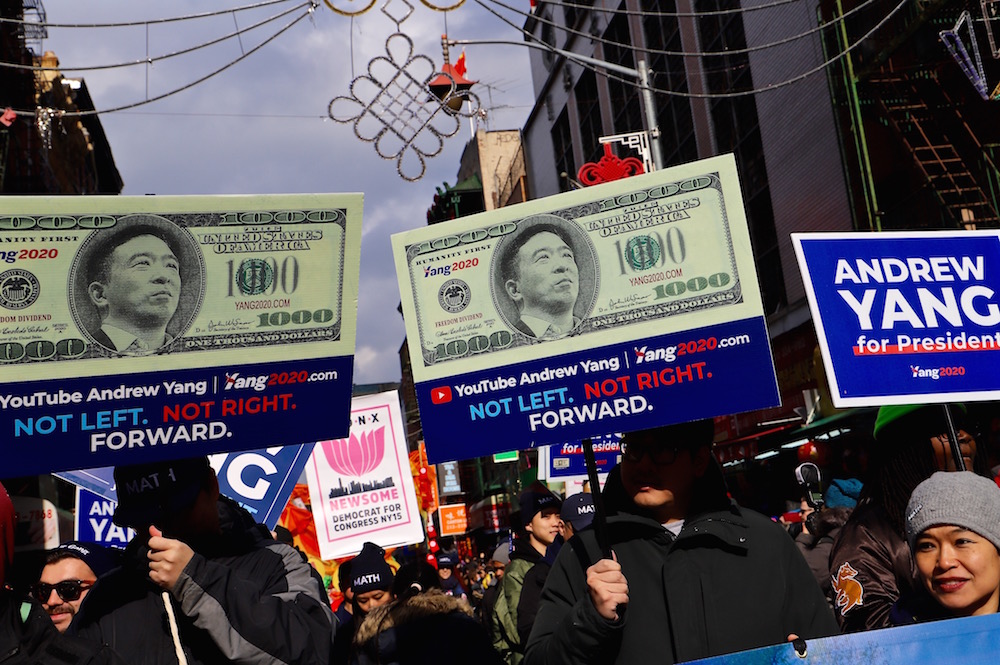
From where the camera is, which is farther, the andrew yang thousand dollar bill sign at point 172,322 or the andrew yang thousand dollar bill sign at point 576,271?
the andrew yang thousand dollar bill sign at point 576,271

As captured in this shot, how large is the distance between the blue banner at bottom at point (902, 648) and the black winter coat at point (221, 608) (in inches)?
52.7

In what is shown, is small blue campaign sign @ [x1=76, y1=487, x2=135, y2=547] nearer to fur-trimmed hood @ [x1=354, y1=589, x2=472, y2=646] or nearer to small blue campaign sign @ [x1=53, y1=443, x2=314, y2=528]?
small blue campaign sign @ [x1=53, y1=443, x2=314, y2=528]

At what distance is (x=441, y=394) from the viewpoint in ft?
13.1

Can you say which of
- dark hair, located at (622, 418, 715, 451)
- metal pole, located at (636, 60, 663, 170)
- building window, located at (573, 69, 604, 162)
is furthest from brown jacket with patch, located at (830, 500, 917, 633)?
building window, located at (573, 69, 604, 162)

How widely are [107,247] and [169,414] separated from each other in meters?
0.60

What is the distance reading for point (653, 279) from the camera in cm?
383

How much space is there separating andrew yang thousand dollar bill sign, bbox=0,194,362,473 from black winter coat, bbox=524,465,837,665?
45.0 inches

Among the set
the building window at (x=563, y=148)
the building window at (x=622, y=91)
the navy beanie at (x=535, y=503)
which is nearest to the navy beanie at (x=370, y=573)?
the navy beanie at (x=535, y=503)

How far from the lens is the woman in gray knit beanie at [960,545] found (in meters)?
3.08

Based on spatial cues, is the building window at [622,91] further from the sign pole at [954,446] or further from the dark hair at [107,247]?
the dark hair at [107,247]

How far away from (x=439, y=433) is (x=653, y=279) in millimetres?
→ 956

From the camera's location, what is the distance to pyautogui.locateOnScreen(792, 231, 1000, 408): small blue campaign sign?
4629 mm
